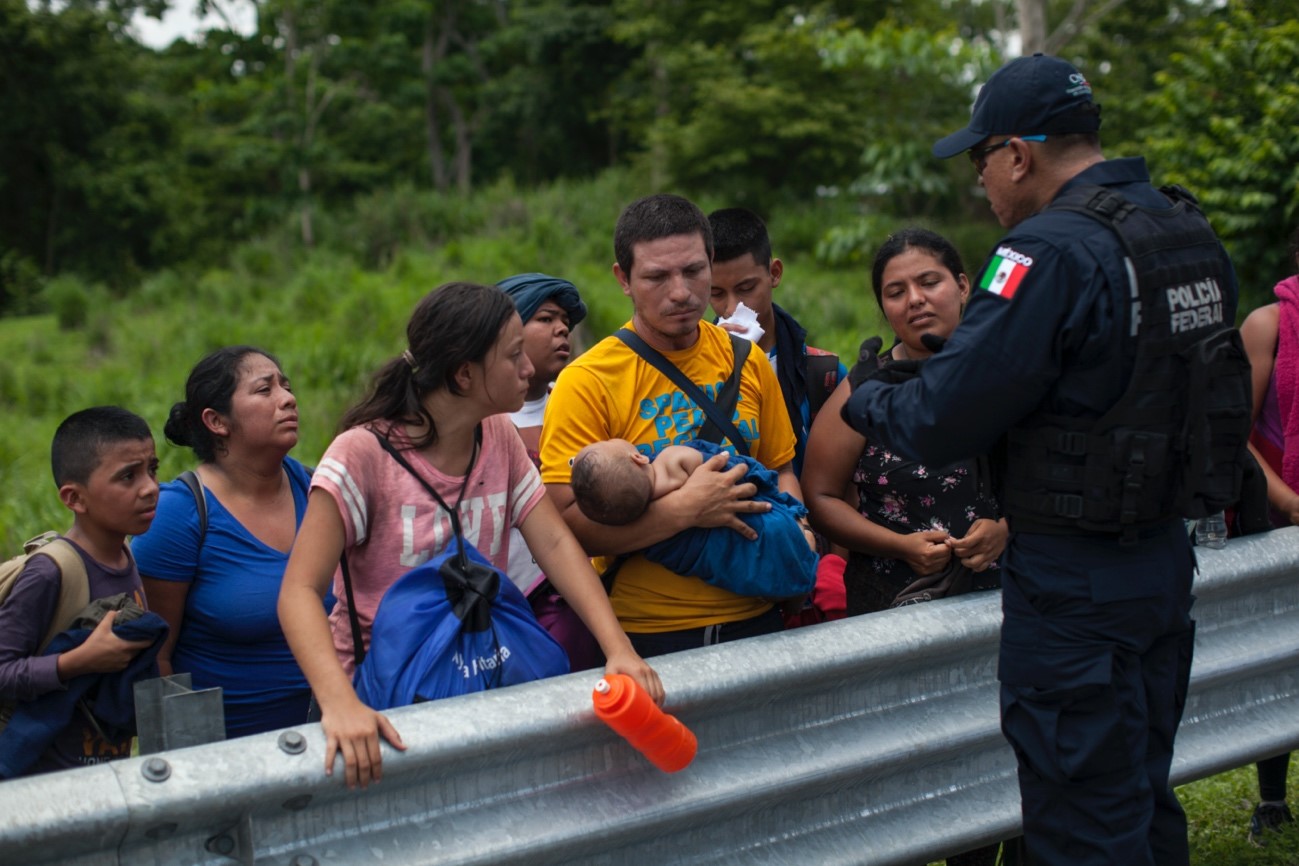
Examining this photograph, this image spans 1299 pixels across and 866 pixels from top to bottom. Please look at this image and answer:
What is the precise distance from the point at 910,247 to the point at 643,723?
1.93 m

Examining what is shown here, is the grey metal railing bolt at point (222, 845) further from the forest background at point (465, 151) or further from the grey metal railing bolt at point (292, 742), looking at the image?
the forest background at point (465, 151)

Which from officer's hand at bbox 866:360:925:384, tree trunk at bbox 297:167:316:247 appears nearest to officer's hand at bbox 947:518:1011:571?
officer's hand at bbox 866:360:925:384

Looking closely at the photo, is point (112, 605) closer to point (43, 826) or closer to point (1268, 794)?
point (43, 826)

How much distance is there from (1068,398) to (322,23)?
28.5 m

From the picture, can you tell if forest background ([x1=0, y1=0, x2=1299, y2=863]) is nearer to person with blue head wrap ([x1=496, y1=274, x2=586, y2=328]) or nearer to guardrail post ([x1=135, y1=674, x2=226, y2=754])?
person with blue head wrap ([x1=496, y1=274, x2=586, y2=328])

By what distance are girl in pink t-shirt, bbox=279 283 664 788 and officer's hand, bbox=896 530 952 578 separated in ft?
3.24

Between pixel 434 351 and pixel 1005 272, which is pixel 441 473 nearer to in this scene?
pixel 434 351

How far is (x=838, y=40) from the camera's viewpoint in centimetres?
1448

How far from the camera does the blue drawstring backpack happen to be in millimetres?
2574

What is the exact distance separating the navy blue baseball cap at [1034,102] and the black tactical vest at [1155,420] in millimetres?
174

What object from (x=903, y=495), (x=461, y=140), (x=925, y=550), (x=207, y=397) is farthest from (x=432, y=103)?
(x=925, y=550)

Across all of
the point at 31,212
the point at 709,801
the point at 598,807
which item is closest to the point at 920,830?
the point at 709,801

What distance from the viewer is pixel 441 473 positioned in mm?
2881

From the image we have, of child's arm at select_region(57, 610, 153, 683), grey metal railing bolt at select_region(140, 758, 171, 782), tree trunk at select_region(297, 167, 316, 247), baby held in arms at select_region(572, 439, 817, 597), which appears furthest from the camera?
tree trunk at select_region(297, 167, 316, 247)
